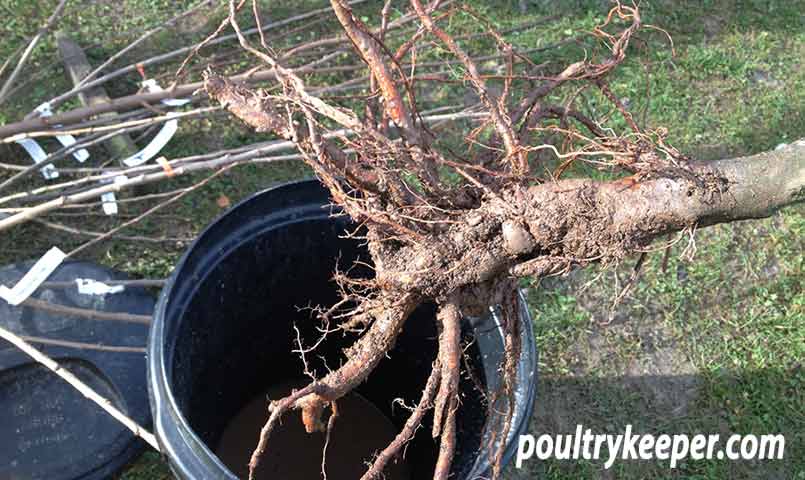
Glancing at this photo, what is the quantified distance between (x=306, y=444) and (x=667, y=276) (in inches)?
47.0

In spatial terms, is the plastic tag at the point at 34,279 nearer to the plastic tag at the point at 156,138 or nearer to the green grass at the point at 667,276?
the green grass at the point at 667,276

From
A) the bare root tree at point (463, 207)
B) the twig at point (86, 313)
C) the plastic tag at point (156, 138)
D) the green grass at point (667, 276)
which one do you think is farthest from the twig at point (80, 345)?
the bare root tree at point (463, 207)

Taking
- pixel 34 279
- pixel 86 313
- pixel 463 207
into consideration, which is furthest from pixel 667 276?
pixel 34 279

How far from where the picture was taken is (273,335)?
172 centimetres

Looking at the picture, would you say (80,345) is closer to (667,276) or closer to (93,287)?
(93,287)

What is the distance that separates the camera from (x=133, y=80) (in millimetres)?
2461

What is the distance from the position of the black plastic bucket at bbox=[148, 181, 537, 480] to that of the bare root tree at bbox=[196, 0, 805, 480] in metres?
0.11

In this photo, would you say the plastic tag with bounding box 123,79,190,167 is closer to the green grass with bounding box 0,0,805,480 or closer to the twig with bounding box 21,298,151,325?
the green grass with bounding box 0,0,805,480

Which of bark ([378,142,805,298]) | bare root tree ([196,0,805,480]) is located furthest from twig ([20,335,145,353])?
bark ([378,142,805,298])

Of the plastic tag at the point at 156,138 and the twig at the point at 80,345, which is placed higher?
the plastic tag at the point at 156,138

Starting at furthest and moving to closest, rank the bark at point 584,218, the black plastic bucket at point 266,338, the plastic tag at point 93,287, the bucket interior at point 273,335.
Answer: the plastic tag at point 93,287, the bucket interior at point 273,335, the black plastic bucket at point 266,338, the bark at point 584,218

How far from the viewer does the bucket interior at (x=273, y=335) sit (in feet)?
4.65

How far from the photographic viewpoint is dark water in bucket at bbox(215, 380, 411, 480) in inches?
67.6

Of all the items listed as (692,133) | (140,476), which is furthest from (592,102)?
(140,476)
